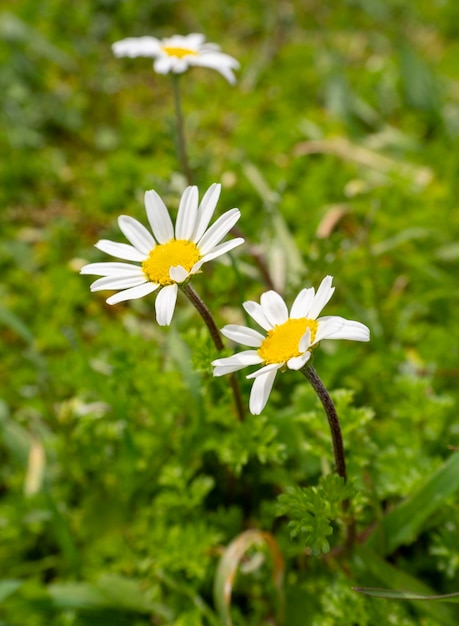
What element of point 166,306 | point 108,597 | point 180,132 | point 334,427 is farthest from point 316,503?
point 180,132

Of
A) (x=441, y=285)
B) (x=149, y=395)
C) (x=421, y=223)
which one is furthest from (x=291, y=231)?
(x=149, y=395)

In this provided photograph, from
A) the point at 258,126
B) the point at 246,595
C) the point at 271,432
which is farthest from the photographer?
the point at 258,126

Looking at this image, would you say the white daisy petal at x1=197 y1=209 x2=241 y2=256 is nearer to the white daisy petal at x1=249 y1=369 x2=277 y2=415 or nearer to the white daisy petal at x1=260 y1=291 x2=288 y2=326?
the white daisy petal at x1=260 y1=291 x2=288 y2=326

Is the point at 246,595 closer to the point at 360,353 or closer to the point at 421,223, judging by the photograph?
the point at 360,353

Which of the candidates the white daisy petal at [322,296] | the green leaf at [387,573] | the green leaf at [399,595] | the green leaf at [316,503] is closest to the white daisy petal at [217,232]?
the white daisy petal at [322,296]

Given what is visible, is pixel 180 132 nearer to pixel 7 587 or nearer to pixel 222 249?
pixel 222 249

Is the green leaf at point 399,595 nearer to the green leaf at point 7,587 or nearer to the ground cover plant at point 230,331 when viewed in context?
the ground cover plant at point 230,331
